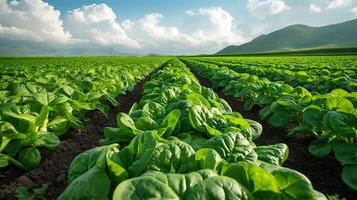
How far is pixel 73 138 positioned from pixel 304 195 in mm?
3789

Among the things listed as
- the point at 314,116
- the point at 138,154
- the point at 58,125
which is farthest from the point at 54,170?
the point at 314,116

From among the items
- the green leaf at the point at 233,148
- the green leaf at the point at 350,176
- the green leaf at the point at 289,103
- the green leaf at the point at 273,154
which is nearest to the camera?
the green leaf at the point at 233,148

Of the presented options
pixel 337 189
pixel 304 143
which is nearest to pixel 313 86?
pixel 304 143

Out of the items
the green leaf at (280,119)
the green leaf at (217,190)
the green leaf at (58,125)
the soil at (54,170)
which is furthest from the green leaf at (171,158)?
the green leaf at (280,119)

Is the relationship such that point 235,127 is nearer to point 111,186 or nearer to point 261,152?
point 261,152

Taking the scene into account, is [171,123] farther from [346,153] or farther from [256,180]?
[346,153]

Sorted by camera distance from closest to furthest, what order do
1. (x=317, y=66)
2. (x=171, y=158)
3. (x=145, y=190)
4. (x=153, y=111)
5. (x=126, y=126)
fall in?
(x=145, y=190)
(x=171, y=158)
(x=126, y=126)
(x=153, y=111)
(x=317, y=66)

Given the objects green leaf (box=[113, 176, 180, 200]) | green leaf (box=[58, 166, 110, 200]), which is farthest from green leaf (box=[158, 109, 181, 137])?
green leaf (box=[113, 176, 180, 200])

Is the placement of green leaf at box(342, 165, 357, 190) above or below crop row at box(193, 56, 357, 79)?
above

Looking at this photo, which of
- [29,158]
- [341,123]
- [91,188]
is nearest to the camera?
[91,188]

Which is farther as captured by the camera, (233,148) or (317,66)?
(317,66)

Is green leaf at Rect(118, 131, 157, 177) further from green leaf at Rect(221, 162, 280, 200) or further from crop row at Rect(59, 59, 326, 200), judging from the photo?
green leaf at Rect(221, 162, 280, 200)

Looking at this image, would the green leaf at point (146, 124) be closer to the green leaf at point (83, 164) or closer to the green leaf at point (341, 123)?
the green leaf at point (83, 164)

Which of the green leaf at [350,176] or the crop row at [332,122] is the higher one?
the crop row at [332,122]
